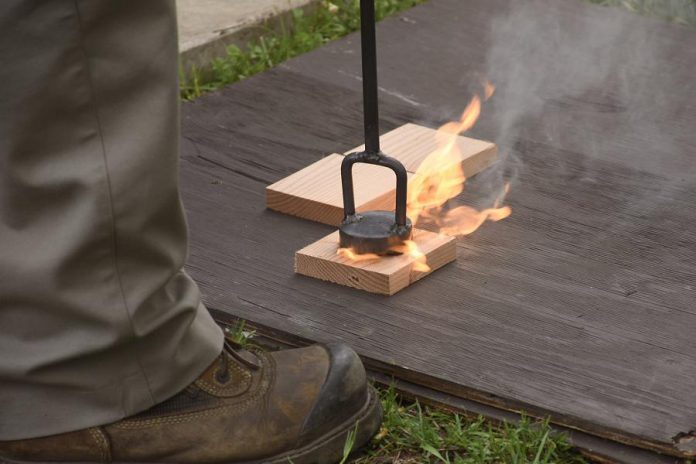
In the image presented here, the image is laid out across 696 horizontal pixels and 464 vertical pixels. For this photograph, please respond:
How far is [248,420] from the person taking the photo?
2031 mm

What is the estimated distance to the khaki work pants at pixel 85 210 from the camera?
1.73m

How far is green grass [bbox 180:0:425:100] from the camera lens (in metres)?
4.05

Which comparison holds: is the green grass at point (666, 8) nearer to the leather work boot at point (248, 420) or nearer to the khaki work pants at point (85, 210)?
the leather work boot at point (248, 420)

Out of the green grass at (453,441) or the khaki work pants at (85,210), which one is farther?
the green grass at (453,441)

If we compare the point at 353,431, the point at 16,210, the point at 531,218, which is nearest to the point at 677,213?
the point at 531,218

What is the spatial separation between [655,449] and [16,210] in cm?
110

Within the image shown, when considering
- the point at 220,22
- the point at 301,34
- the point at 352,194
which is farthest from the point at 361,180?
the point at 220,22

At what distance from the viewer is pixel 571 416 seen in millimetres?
2146

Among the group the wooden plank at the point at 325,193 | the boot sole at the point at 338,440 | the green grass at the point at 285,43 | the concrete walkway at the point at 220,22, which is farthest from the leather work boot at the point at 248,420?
the concrete walkway at the point at 220,22

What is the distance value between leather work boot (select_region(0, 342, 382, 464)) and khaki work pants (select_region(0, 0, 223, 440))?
0.05 m

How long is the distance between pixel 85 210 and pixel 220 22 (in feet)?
8.71

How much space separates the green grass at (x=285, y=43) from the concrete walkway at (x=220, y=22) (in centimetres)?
4

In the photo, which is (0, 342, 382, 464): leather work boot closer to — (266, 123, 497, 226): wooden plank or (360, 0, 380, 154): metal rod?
(360, 0, 380, 154): metal rod

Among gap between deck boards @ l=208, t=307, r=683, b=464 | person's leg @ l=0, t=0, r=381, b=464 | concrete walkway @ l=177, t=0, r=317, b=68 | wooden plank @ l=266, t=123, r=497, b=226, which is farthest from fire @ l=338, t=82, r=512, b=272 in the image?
concrete walkway @ l=177, t=0, r=317, b=68
